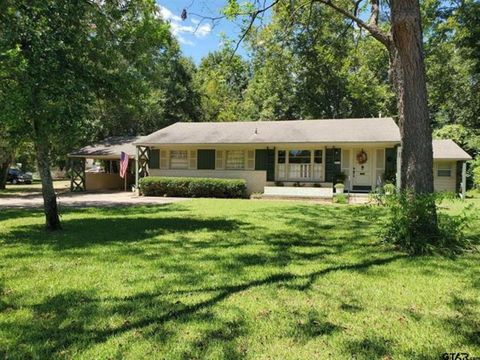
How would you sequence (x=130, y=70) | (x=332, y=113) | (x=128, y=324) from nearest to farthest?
(x=128, y=324)
(x=130, y=70)
(x=332, y=113)

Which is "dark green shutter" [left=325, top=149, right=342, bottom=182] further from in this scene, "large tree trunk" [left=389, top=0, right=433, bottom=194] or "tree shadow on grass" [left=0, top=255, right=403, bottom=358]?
"tree shadow on grass" [left=0, top=255, right=403, bottom=358]

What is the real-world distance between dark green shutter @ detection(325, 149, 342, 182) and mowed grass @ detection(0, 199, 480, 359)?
12.7 m

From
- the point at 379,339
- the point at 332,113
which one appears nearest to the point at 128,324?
the point at 379,339

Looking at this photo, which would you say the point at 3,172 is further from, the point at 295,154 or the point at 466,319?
the point at 466,319

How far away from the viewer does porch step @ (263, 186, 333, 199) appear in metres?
19.7

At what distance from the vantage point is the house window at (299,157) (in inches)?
861

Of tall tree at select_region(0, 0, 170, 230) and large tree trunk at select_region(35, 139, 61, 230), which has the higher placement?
tall tree at select_region(0, 0, 170, 230)

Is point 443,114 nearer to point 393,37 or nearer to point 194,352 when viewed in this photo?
point 393,37

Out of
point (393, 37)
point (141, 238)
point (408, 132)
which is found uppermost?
point (393, 37)

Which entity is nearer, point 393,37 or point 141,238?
point 393,37

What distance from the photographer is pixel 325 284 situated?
521 centimetres

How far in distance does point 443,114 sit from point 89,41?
33.2 metres

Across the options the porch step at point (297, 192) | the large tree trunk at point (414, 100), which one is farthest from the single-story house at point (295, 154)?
the large tree trunk at point (414, 100)

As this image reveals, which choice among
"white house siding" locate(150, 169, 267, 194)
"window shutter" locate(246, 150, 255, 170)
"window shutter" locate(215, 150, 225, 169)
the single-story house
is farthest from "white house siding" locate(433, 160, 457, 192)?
"window shutter" locate(215, 150, 225, 169)
